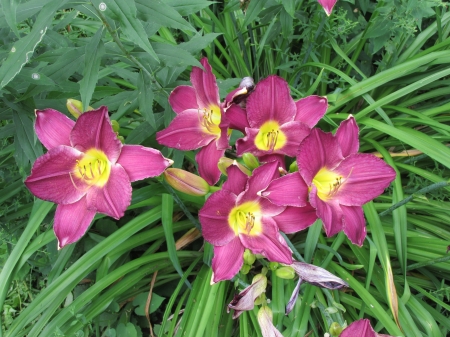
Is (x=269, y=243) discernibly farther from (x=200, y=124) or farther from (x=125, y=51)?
(x=125, y=51)

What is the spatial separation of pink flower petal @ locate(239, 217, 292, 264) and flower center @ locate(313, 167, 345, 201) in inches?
5.0

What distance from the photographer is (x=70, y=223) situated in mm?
900

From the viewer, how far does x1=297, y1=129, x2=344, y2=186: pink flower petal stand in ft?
2.70

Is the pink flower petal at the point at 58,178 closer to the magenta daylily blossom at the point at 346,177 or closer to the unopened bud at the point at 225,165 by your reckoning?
the unopened bud at the point at 225,165

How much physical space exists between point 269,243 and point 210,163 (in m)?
0.23

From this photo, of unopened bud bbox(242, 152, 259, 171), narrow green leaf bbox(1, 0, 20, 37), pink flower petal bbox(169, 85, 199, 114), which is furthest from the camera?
pink flower petal bbox(169, 85, 199, 114)

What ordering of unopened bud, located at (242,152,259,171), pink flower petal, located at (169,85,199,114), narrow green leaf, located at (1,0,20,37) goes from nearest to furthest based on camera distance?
narrow green leaf, located at (1,0,20,37) < unopened bud, located at (242,152,259,171) < pink flower petal, located at (169,85,199,114)

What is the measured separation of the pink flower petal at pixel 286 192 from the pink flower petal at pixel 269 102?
0.53 feet

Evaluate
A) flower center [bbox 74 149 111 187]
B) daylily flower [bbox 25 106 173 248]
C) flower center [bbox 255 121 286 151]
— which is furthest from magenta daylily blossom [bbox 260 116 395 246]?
flower center [bbox 74 149 111 187]

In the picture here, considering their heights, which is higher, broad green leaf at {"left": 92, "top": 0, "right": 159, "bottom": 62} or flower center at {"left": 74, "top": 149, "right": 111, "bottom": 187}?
broad green leaf at {"left": 92, "top": 0, "right": 159, "bottom": 62}

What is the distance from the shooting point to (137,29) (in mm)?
831

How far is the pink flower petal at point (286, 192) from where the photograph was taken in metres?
0.81

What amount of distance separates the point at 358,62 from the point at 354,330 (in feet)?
5.12

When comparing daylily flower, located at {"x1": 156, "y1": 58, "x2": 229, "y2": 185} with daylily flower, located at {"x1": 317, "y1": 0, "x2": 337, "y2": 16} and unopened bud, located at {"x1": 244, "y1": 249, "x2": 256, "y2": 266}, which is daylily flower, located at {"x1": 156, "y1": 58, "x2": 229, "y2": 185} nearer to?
unopened bud, located at {"x1": 244, "y1": 249, "x2": 256, "y2": 266}
